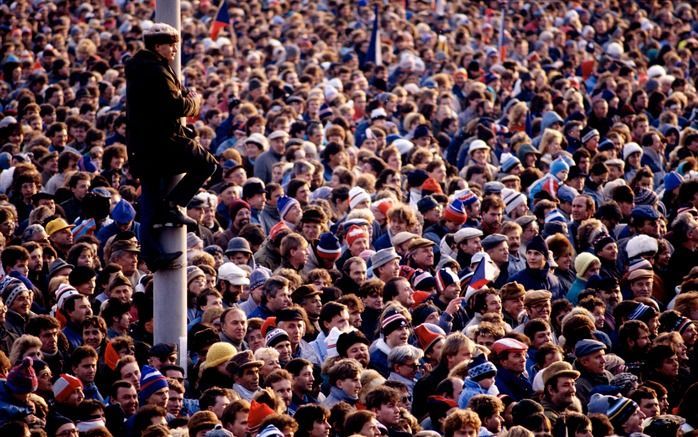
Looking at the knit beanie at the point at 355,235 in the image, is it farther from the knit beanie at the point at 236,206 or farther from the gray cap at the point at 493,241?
the knit beanie at the point at 236,206

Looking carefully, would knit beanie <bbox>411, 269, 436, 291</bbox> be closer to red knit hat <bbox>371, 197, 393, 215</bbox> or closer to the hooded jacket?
the hooded jacket

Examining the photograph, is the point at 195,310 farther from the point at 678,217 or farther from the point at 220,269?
the point at 678,217

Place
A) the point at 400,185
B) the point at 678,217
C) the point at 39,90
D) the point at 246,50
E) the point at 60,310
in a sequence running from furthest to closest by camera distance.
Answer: the point at 246,50
the point at 39,90
the point at 400,185
the point at 678,217
the point at 60,310

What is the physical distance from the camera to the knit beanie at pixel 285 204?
15.7 meters

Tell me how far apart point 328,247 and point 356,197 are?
2004 mm

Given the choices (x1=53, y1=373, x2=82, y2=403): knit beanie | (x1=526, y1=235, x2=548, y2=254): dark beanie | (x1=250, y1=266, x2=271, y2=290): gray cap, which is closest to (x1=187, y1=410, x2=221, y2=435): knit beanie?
(x1=53, y1=373, x2=82, y2=403): knit beanie

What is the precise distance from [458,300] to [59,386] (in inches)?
164

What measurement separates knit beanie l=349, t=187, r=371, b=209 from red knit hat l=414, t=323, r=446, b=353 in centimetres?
396

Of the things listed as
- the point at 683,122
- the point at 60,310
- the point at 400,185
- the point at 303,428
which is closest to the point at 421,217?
the point at 400,185

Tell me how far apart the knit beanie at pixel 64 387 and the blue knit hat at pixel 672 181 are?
31.5 feet

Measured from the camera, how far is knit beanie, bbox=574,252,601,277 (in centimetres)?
1456

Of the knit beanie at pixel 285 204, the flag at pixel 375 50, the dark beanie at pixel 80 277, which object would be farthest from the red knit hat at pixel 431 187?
the flag at pixel 375 50

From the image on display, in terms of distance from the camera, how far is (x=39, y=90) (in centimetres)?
2227

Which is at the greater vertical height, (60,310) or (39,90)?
(60,310)
